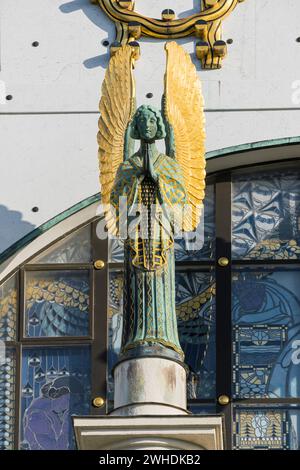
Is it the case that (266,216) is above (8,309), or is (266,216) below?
above

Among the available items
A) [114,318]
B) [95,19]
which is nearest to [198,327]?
[114,318]

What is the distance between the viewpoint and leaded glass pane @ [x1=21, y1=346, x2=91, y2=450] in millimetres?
20250

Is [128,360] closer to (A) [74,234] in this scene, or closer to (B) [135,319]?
(B) [135,319]

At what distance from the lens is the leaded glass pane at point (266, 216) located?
20.6 m

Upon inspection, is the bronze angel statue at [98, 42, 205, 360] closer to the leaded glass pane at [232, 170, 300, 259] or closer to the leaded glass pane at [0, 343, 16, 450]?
the leaded glass pane at [232, 170, 300, 259]

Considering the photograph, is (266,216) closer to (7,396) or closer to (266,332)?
(266,332)

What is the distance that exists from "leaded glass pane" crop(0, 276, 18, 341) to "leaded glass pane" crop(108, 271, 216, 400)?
565 millimetres

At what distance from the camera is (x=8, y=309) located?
20.6 m

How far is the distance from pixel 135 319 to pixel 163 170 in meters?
0.85

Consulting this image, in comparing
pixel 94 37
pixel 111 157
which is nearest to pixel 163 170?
pixel 111 157

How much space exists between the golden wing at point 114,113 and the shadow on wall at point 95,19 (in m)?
0.88

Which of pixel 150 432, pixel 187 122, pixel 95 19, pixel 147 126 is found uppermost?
pixel 95 19

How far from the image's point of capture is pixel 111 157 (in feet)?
65.7

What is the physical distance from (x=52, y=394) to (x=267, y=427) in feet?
4.14
